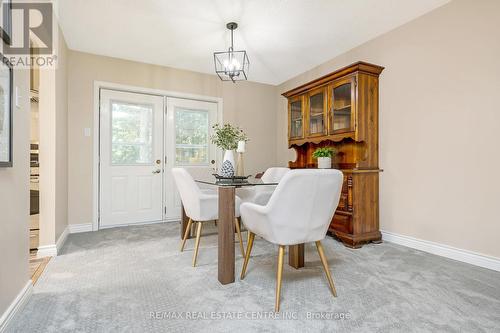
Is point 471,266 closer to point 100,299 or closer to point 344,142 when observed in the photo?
point 344,142

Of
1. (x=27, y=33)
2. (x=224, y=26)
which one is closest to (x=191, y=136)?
(x=224, y=26)

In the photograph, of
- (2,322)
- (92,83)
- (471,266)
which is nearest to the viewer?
(2,322)

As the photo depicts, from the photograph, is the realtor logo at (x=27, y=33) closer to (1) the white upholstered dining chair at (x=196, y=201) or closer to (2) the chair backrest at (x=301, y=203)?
(1) the white upholstered dining chair at (x=196, y=201)

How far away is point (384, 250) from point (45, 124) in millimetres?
3726

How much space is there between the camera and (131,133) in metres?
3.91

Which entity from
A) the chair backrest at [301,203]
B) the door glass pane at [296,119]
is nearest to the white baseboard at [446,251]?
the chair backrest at [301,203]

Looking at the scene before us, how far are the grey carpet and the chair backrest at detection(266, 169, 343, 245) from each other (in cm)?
46

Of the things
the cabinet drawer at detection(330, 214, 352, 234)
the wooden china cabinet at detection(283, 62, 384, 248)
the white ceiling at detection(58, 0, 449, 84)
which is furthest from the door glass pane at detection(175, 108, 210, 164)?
the cabinet drawer at detection(330, 214, 352, 234)

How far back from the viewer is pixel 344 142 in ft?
11.3

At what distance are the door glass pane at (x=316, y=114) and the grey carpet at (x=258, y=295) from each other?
5.52 feet

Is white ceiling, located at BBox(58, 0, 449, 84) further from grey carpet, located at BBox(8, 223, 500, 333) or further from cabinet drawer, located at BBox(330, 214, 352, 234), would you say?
grey carpet, located at BBox(8, 223, 500, 333)

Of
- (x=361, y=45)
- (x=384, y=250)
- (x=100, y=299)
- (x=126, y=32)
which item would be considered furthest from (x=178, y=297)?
(x=361, y=45)

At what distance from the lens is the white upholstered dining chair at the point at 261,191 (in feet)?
9.20

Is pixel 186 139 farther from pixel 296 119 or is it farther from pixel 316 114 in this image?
pixel 316 114
